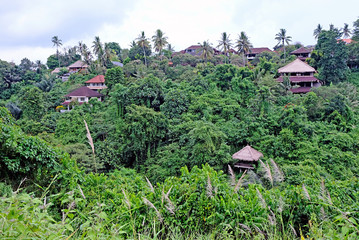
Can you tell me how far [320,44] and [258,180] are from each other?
70.1 ft

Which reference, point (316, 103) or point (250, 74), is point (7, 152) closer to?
point (316, 103)

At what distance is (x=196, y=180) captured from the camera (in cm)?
354

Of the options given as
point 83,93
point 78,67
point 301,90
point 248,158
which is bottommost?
point 248,158

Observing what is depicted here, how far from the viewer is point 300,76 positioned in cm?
1917

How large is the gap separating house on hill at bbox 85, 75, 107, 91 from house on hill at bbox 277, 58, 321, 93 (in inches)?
704

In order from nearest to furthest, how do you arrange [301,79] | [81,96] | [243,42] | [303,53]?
1. [301,79]
2. [81,96]
3. [243,42]
4. [303,53]

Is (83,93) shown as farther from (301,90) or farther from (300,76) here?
(300,76)

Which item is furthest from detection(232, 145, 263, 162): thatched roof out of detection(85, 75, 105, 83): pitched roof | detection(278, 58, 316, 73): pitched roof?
detection(85, 75, 105, 83): pitched roof

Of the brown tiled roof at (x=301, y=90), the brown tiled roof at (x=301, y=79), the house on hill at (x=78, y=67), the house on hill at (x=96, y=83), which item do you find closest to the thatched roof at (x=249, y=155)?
the brown tiled roof at (x=301, y=90)

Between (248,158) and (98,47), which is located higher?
(98,47)

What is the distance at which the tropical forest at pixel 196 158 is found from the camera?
229 cm

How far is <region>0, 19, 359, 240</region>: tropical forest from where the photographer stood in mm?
2293

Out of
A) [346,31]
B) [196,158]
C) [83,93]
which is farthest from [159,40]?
[346,31]

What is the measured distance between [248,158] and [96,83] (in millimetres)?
20271
